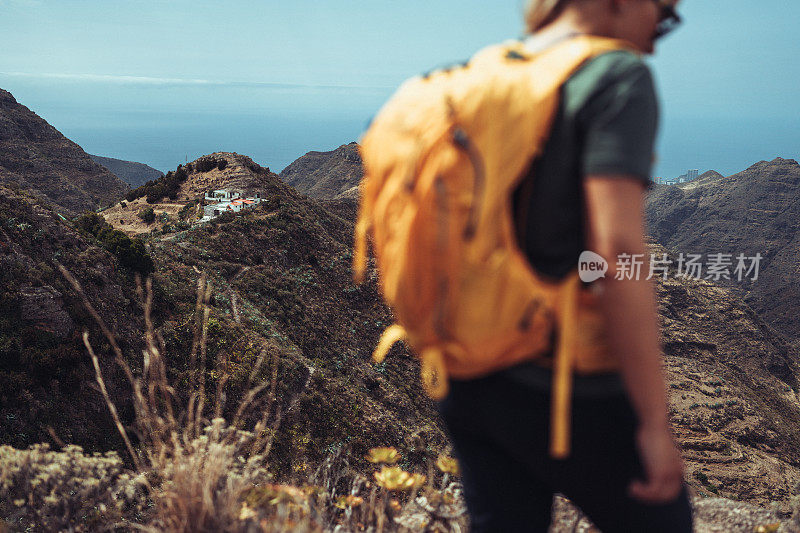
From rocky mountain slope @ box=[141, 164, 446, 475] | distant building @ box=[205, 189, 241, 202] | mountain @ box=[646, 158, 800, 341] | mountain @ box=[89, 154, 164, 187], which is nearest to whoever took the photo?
rocky mountain slope @ box=[141, 164, 446, 475]

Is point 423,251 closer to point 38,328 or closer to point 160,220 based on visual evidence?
point 38,328

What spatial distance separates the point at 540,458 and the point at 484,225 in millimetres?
566

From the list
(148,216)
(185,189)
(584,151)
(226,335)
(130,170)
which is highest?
(130,170)

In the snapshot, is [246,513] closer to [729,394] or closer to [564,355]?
[564,355]

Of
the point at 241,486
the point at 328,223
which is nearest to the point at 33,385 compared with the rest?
the point at 241,486

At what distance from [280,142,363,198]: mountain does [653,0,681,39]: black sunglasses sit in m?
53.9

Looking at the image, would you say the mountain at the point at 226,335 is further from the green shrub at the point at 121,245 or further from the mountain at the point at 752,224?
the mountain at the point at 752,224

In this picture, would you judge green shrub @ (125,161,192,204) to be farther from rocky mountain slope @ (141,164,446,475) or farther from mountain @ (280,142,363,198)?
mountain @ (280,142,363,198)

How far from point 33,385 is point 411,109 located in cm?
952

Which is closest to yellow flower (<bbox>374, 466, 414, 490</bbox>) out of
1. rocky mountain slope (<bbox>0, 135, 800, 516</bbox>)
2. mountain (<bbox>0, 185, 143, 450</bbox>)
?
rocky mountain slope (<bbox>0, 135, 800, 516</bbox>)

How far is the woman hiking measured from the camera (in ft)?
2.69

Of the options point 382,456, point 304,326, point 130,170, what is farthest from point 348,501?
point 130,170

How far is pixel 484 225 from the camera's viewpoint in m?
0.88

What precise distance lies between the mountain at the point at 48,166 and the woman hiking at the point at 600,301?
1846 inches
